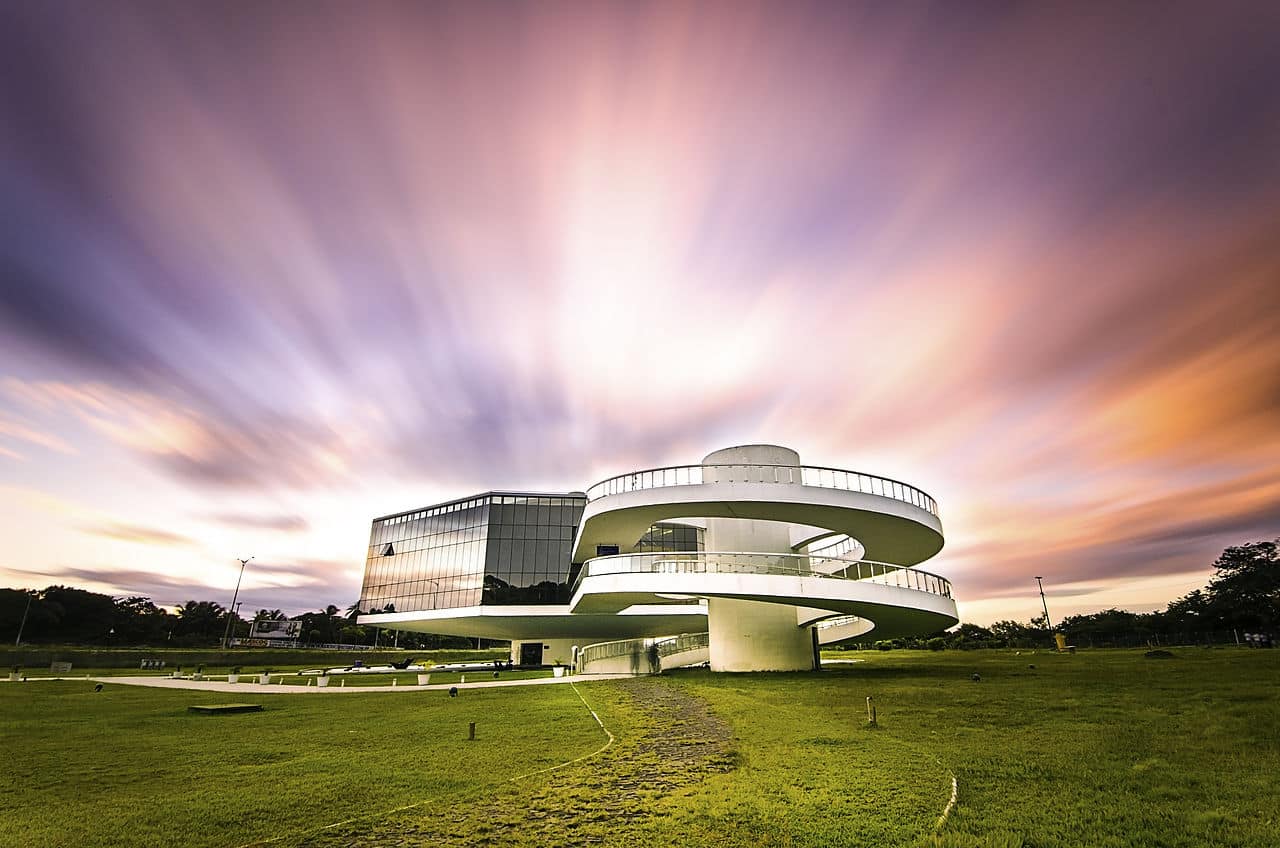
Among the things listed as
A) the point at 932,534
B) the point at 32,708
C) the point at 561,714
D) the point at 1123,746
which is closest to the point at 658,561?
the point at 561,714

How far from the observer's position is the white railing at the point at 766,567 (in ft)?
80.8

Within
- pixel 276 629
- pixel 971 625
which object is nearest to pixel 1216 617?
pixel 971 625

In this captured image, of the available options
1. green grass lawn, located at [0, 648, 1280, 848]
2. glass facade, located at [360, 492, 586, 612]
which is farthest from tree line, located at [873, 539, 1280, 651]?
green grass lawn, located at [0, 648, 1280, 848]

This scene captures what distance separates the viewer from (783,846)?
19.8 ft

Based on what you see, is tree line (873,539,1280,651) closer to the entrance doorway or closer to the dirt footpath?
the entrance doorway

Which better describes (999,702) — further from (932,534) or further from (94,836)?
(94,836)

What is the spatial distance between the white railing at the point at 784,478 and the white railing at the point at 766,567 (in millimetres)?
3146

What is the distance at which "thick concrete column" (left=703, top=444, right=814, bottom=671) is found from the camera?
29484 millimetres

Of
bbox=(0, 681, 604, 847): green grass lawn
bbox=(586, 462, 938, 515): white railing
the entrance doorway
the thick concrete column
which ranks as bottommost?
bbox=(0, 681, 604, 847): green grass lawn

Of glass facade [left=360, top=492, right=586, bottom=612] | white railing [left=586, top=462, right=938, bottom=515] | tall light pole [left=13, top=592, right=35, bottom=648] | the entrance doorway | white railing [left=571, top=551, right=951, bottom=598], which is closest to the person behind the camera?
→ white railing [left=571, top=551, right=951, bottom=598]

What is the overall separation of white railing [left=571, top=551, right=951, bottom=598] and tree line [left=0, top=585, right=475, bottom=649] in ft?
195

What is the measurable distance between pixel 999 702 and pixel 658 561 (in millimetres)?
13555

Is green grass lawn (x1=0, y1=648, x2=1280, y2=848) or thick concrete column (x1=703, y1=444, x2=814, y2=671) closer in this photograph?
green grass lawn (x1=0, y1=648, x2=1280, y2=848)

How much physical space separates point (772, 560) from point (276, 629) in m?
118
